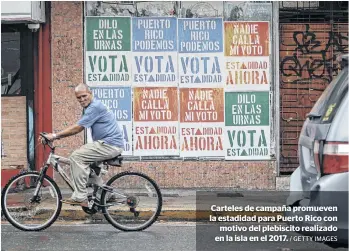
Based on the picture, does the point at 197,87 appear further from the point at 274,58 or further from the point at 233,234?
the point at 233,234

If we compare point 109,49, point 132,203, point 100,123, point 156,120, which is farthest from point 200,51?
point 132,203

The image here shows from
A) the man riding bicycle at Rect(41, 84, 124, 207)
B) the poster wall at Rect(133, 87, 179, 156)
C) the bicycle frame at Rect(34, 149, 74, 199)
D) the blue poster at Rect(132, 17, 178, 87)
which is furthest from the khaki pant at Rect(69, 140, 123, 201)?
the blue poster at Rect(132, 17, 178, 87)

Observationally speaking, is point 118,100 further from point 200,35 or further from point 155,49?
point 200,35

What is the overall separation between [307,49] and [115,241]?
5985 mm

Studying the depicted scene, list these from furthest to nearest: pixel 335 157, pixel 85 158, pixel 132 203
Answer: pixel 132 203
pixel 85 158
pixel 335 157

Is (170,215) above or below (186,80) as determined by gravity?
below

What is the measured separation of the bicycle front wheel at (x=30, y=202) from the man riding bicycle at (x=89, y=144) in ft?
0.81

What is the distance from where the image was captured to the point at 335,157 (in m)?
5.70

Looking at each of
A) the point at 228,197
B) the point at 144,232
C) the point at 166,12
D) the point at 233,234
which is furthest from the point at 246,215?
the point at 166,12

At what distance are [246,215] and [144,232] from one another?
56.1 inches

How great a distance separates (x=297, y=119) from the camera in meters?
12.7

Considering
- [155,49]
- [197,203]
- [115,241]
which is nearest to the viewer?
[115,241]

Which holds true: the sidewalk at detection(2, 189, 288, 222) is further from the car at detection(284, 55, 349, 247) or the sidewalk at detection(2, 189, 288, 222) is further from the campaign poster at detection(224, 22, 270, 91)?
the car at detection(284, 55, 349, 247)

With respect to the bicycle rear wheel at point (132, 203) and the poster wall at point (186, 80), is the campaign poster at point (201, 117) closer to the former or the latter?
the poster wall at point (186, 80)
